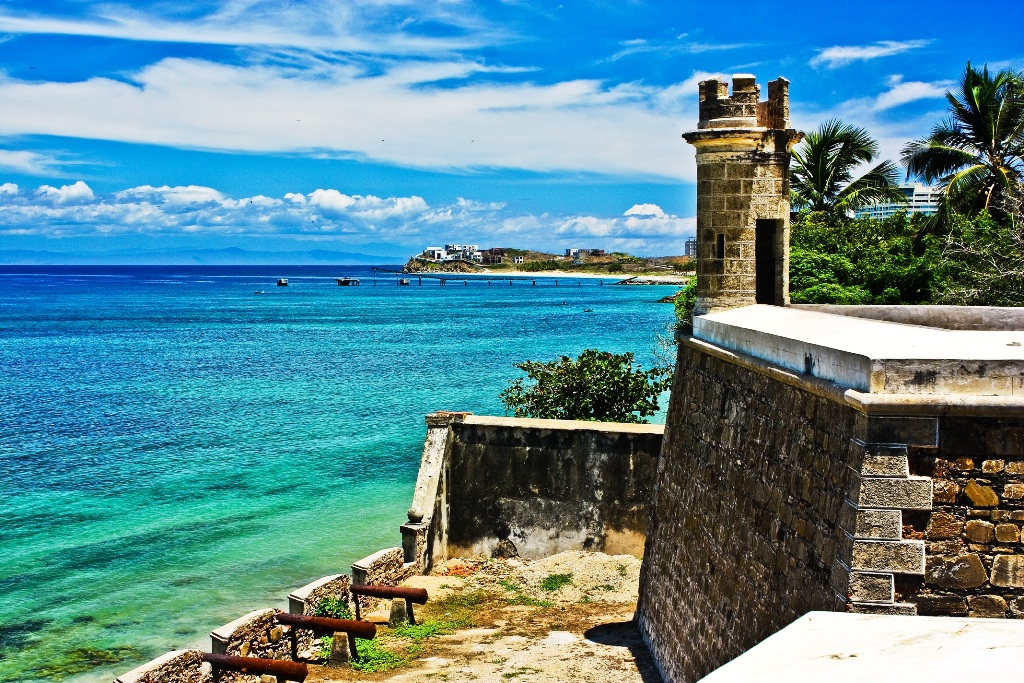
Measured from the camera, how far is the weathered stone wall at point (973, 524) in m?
6.27

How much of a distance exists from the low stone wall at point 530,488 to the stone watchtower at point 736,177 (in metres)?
3.99

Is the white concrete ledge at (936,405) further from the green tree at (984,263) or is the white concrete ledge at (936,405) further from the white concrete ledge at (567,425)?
the green tree at (984,263)

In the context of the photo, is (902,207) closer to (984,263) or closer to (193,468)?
(984,263)

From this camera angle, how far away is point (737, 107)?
38.8ft

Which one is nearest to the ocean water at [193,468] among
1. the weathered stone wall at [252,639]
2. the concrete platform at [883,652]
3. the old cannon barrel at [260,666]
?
the weathered stone wall at [252,639]

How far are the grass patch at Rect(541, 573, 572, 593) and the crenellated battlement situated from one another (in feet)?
23.2

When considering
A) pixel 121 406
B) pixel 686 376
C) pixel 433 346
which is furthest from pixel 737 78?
pixel 433 346

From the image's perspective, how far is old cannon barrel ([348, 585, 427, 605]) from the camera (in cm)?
1335

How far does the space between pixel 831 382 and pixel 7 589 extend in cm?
1710

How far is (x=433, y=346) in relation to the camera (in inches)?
2562

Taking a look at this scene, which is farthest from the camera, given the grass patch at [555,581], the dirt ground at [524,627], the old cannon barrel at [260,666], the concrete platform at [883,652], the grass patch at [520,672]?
the grass patch at [555,581]

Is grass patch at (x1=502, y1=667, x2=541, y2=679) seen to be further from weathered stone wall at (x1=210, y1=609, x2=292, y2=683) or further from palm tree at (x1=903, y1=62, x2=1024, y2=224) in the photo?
palm tree at (x1=903, y1=62, x2=1024, y2=224)

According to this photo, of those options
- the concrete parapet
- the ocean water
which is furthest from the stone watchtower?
the ocean water

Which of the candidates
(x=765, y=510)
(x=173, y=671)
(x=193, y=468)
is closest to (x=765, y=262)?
(x=765, y=510)
